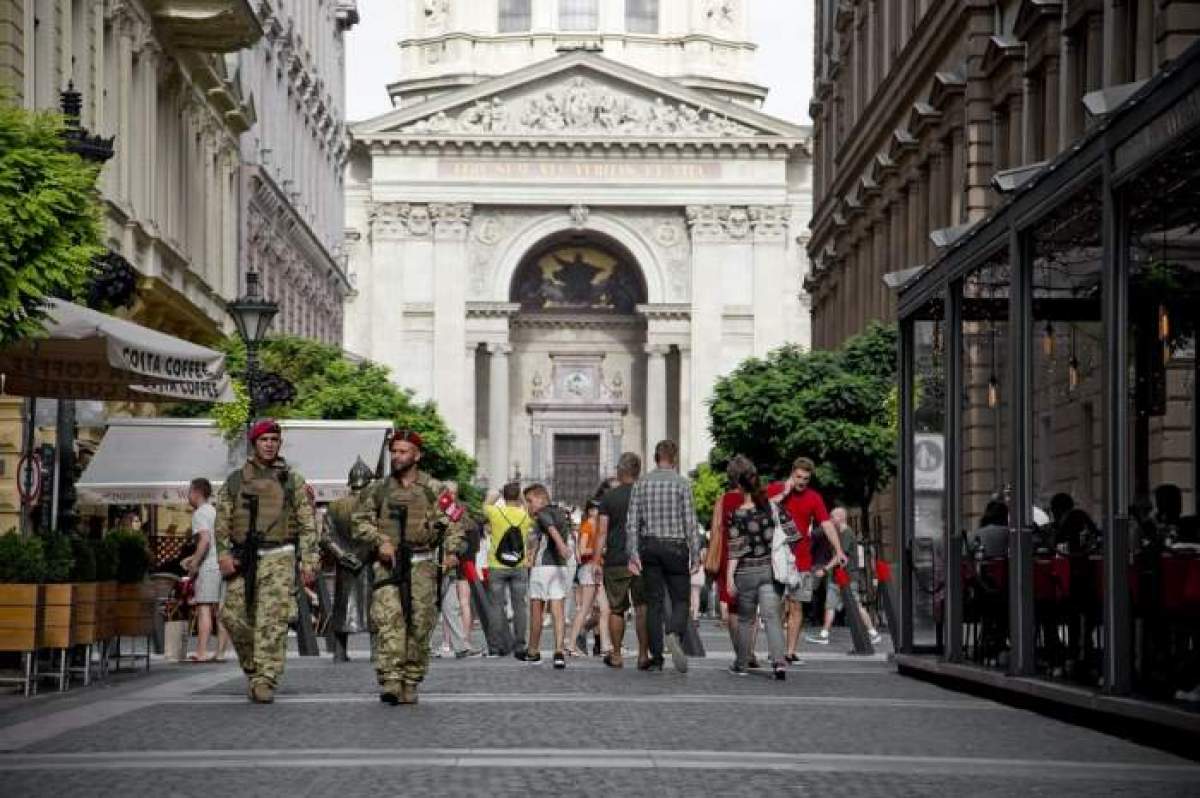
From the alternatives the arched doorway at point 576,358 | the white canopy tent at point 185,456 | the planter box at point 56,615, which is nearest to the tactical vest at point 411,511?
the planter box at point 56,615

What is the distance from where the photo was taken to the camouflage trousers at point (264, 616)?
647 inches

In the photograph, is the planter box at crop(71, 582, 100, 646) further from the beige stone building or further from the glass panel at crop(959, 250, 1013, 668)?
the glass panel at crop(959, 250, 1013, 668)

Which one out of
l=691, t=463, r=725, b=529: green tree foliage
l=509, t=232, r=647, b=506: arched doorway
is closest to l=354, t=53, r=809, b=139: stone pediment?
l=509, t=232, r=647, b=506: arched doorway

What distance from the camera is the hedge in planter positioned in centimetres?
1742

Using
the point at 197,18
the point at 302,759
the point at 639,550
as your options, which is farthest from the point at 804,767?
the point at 197,18

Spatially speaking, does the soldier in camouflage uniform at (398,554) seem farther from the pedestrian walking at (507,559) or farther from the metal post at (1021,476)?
the pedestrian walking at (507,559)

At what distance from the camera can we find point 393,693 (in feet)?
53.0

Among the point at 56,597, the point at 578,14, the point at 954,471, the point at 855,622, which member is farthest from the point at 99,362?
the point at 578,14

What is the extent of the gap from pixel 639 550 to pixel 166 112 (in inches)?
832

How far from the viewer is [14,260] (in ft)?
52.4

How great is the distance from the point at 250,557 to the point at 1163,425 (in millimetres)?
5971

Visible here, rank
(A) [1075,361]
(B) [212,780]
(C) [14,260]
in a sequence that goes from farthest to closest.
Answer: (C) [14,260]
(A) [1075,361]
(B) [212,780]

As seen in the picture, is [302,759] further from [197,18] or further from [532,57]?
[532,57]

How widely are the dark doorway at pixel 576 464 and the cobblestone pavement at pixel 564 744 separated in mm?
80002
